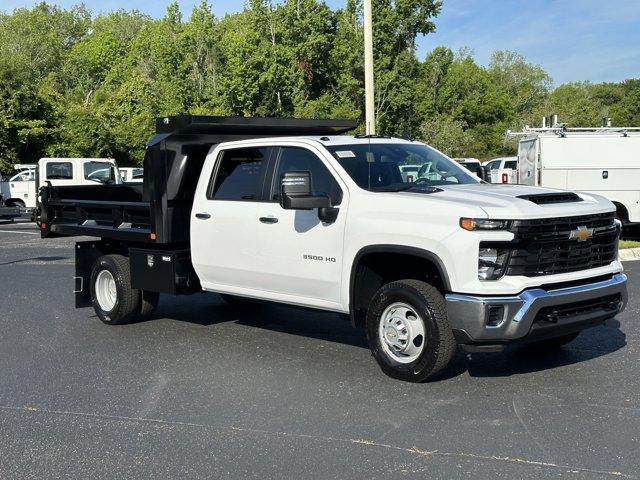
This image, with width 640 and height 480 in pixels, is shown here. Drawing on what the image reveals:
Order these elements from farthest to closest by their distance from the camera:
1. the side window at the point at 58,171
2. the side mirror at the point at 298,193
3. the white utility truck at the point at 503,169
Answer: the side window at the point at 58,171 < the white utility truck at the point at 503,169 < the side mirror at the point at 298,193

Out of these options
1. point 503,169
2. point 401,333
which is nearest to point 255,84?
point 503,169

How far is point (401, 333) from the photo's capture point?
259 inches

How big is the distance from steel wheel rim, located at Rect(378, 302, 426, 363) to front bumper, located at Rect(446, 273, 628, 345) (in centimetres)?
40

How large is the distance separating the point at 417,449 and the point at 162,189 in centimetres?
431

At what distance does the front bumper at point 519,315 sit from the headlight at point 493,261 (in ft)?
0.56

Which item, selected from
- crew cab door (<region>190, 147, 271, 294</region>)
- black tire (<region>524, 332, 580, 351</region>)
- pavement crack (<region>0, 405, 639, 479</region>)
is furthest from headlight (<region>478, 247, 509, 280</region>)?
crew cab door (<region>190, 147, 271, 294</region>)

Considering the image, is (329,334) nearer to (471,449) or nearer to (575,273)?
(575,273)

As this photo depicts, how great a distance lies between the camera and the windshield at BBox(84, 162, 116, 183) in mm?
28125

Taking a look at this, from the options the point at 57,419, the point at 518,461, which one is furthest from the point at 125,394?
the point at 518,461

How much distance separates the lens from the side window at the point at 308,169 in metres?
7.16

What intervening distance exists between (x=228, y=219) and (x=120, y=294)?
1.98 meters

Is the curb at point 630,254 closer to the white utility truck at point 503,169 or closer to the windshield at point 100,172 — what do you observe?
the white utility truck at point 503,169

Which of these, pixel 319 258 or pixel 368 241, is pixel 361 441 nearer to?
pixel 368 241

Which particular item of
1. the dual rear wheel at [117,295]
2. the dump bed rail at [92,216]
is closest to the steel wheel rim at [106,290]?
the dual rear wheel at [117,295]
